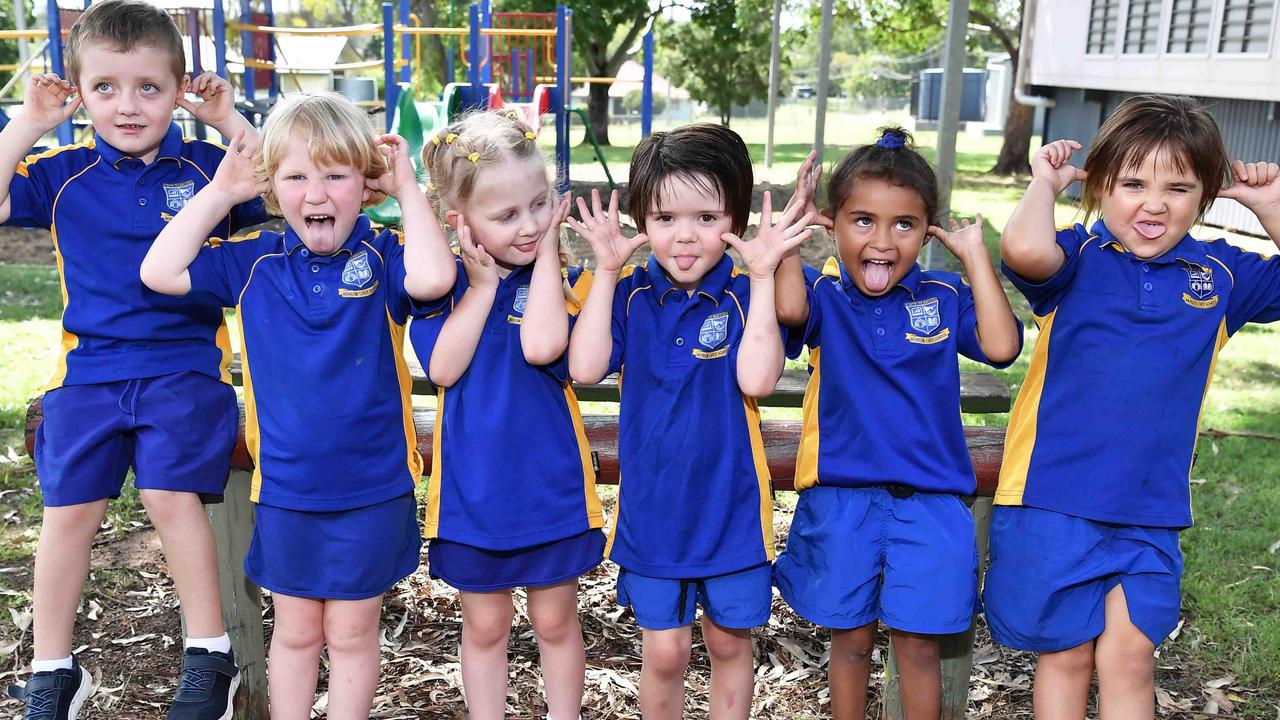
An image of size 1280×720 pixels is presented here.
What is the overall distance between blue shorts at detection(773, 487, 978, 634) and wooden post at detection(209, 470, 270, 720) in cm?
155

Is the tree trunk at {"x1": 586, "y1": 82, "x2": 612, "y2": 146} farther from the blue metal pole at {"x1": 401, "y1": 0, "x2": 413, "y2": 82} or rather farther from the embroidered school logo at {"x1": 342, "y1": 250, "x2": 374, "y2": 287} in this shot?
the embroidered school logo at {"x1": 342, "y1": 250, "x2": 374, "y2": 287}

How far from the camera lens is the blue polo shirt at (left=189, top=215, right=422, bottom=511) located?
2703mm

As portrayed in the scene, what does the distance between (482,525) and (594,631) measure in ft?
4.61

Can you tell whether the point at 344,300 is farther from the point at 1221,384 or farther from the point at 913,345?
the point at 1221,384

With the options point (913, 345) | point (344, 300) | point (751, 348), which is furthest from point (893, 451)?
point (344, 300)

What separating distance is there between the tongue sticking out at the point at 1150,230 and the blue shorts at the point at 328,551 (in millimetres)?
1890

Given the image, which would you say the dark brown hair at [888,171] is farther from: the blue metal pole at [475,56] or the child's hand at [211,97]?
the blue metal pole at [475,56]

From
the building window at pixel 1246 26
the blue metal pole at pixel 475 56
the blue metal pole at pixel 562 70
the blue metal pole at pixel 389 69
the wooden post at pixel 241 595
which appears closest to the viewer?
the wooden post at pixel 241 595

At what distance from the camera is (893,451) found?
2.70 meters

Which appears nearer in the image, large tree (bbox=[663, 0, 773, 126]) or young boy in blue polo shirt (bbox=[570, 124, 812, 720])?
young boy in blue polo shirt (bbox=[570, 124, 812, 720])

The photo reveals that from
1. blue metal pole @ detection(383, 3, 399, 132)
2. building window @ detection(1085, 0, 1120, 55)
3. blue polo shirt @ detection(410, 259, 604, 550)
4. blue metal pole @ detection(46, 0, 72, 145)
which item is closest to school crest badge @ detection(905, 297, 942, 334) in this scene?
blue polo shirt @ detection(410, 259, 604, 550)

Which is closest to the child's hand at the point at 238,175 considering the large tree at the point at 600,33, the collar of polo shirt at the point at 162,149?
the collar of polo shirt at the point at 162,149

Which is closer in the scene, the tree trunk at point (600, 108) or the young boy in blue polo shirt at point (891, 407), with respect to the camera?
the young boy in blue polo shirt at point (891, 407)

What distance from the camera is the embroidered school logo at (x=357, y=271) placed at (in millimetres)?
2742
